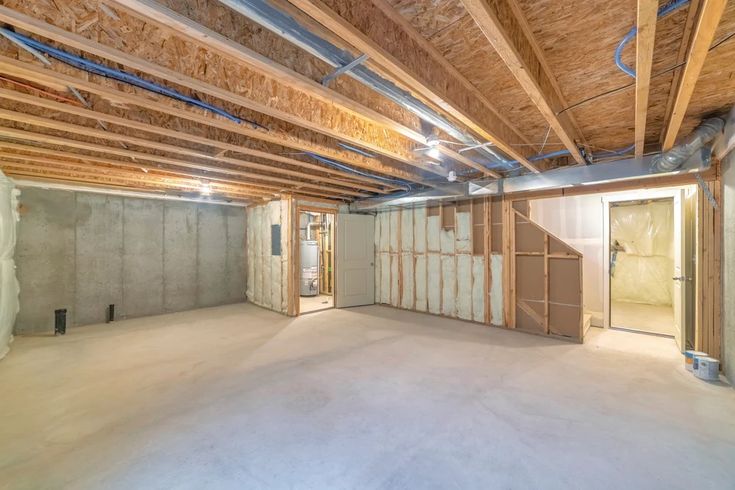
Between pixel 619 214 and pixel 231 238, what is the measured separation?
29.7ft

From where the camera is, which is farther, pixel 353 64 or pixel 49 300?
pixel 49 300

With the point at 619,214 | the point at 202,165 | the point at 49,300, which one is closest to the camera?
the point at 202,165

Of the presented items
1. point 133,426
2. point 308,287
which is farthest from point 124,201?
point 133,426

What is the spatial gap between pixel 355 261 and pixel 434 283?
1.81 m

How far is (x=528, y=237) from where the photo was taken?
4484 millimetres

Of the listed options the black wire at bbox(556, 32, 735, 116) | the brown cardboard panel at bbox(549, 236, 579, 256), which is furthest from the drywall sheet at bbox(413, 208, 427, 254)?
the black wire at bbox(556, 32, 735, 116)

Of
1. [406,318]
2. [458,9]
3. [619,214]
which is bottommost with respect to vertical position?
[406,318]

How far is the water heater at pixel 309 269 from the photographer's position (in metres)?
7.71

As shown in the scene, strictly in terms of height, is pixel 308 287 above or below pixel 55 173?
below

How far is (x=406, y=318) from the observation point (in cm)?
531

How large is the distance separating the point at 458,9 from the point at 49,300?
6786 millimetres

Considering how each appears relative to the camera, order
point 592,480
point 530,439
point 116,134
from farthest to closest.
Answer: point 116,134, point 530,439, point 592,480

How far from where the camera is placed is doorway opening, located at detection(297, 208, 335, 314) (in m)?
7.60

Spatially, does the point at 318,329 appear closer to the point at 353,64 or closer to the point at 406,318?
the point at 406,318
